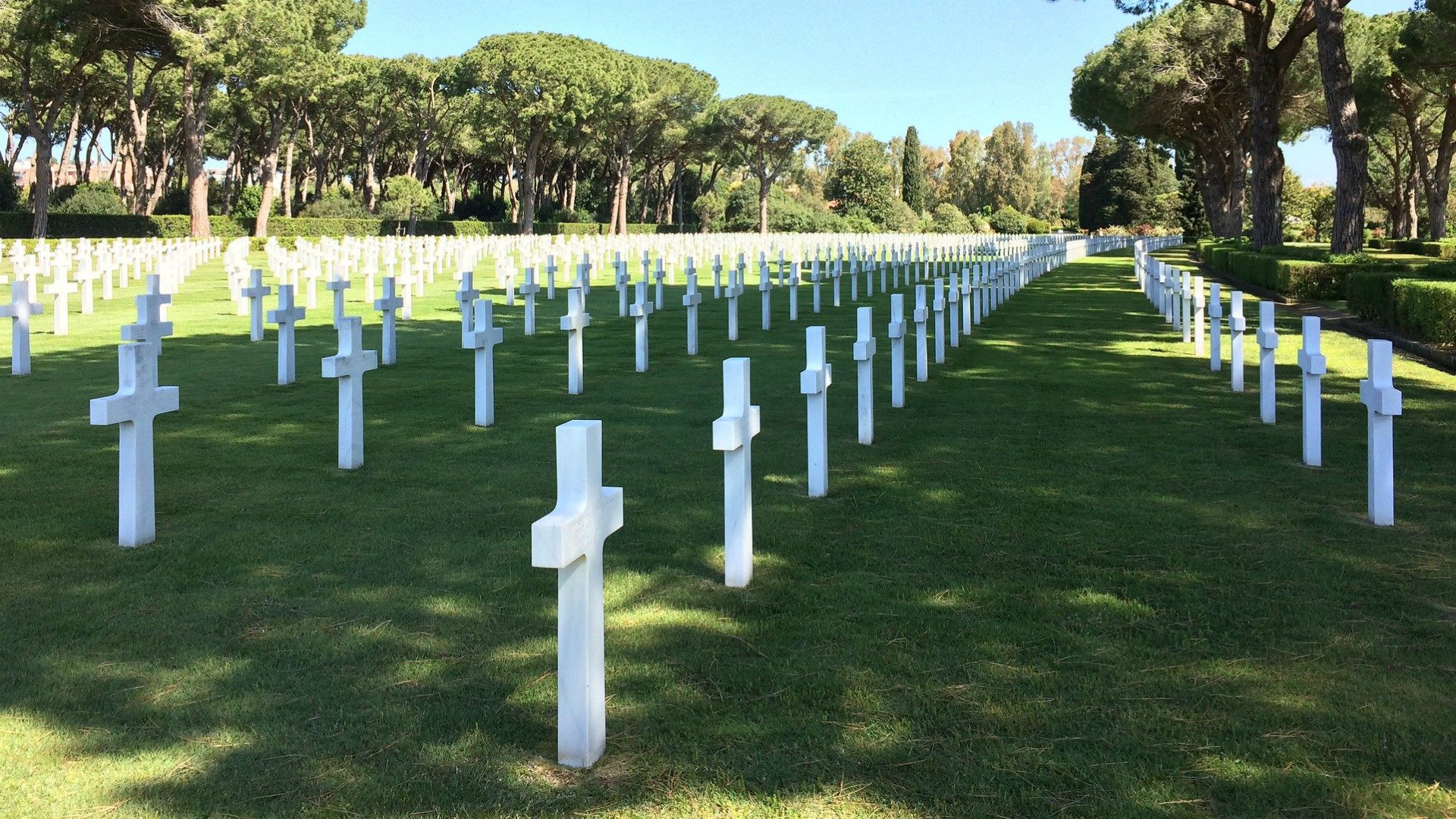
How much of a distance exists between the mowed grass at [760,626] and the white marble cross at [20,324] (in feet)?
10.6

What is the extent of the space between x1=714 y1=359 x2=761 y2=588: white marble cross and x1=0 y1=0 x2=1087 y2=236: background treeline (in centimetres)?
4300

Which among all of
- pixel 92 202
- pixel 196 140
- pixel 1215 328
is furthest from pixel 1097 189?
pixel 1215 328

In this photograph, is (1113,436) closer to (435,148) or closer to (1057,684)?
(1057,684)

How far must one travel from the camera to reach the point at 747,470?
216 inches

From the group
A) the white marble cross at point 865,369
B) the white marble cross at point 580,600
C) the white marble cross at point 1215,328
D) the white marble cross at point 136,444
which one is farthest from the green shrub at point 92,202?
the white marble cross at point 580,600

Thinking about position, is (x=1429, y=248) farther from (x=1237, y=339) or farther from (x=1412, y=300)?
(x=1237, y=339)

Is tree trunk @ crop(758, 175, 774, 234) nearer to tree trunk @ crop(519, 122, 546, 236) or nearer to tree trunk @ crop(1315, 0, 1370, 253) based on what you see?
tree trunk @ crop(519, 122, 546, 236)

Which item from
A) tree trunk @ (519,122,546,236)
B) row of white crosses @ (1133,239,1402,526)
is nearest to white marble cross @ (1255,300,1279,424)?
row of white crosses @ (1133,239,1402,526)

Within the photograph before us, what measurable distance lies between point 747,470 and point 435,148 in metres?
76.8

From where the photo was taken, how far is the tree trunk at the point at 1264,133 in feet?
107

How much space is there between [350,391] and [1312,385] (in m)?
5.90

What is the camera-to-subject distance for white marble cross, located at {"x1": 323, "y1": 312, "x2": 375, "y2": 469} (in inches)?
311

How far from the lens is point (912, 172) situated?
106 meters

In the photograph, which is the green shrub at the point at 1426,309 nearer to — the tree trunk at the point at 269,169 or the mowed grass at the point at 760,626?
the mowed grass at the point at 760,626
